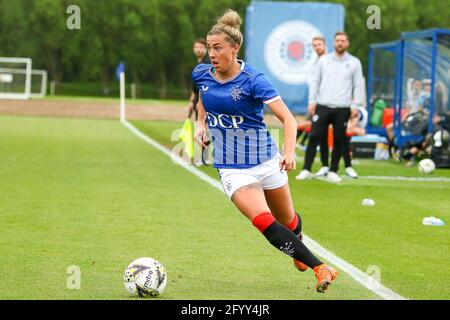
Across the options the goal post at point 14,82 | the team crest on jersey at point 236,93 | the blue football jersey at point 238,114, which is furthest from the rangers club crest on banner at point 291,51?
the team crest on jersey at point 236,93

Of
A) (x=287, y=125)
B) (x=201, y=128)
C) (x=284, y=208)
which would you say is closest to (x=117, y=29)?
(x=201, y=128)

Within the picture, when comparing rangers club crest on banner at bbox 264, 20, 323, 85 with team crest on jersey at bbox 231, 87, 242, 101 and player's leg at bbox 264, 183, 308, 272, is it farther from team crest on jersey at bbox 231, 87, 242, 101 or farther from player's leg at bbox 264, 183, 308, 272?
team crest on jersey at bbox 231, 87, 242, 101

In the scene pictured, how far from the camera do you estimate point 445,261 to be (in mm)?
9844

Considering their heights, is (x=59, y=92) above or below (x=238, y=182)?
below

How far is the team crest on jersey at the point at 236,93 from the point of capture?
326 inches

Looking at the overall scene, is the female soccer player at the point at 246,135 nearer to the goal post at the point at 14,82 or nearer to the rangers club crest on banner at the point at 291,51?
the rangers club crest on banner at the point at 291,51

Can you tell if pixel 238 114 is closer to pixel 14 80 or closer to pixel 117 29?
pixel 14 80

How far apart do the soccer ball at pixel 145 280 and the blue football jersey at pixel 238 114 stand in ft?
3.42

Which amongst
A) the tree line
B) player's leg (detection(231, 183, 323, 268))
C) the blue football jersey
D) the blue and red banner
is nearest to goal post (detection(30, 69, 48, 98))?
the tree line

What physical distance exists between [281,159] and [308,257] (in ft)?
2.42

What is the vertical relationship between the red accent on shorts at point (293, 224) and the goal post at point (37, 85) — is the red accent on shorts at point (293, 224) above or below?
above

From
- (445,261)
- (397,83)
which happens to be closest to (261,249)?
(445,261)

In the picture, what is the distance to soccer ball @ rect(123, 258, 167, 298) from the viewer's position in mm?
7922
